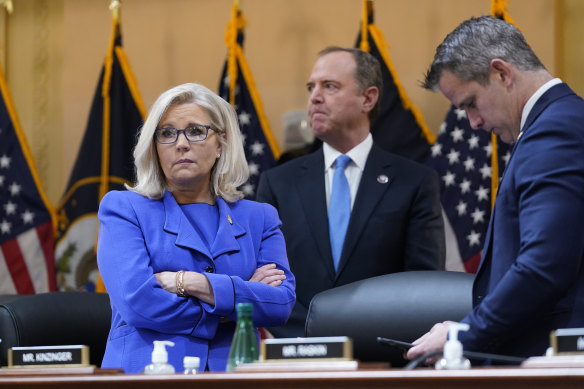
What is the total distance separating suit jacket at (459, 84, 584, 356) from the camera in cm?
204

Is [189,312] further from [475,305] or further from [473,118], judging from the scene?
[473,118]

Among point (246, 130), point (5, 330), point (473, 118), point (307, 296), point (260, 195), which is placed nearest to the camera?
point (473, 118)

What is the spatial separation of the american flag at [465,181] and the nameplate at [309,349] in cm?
364

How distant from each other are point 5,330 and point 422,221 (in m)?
1.77

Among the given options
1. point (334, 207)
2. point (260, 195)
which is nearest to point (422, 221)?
point (334, 207)

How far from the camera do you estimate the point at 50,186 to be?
20.8 feet

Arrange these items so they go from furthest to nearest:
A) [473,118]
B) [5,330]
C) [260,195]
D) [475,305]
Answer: [260,195] → [5,330] → [473,118] → [475,305]

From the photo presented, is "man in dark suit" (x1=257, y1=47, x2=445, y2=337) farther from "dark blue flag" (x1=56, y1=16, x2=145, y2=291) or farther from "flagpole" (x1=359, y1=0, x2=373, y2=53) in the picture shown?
"dark blue flag" (x1=56, y1=16, x2=145, y2=291)

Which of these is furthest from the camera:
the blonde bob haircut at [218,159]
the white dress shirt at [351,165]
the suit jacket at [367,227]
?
the white dress shirt at [351,165]

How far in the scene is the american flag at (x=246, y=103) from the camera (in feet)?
18.2

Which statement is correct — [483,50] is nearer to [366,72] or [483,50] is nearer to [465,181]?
[366,72]

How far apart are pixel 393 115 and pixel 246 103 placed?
92cm

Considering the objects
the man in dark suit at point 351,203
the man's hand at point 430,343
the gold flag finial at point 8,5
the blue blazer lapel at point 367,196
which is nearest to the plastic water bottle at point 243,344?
the man's hand at point 430,343

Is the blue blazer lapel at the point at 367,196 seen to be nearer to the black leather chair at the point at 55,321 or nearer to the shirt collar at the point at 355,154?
the shirt collar at the point at 355,154
